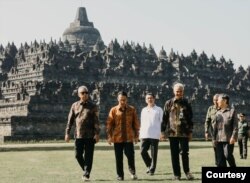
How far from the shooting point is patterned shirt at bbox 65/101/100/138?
14688 mm

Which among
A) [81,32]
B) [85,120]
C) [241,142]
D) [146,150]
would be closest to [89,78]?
[81,32]

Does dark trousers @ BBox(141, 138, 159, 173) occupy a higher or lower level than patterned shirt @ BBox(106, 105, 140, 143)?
lower

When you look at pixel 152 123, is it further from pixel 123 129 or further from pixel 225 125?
pixel 225 125

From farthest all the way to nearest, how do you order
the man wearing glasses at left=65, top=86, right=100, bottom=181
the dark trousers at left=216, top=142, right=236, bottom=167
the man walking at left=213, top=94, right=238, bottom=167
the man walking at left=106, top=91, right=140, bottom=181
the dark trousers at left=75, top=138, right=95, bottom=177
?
1. the man walking at left=106, top=91, right=140, bottom=181
2. the man wearing glasses at left=65, top=86, right=100, bottom=181
3. the dark trousers at left=75, top=138, right=95, bottom=177
4. the man walking at left=213, top=94, right=238, bottom=167
5. the dark trousers at left=216, top=142, right=236, bottom=167

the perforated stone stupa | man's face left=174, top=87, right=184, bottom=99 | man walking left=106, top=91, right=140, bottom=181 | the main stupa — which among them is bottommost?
man walking left=106, top=91, right=140, bottom=181

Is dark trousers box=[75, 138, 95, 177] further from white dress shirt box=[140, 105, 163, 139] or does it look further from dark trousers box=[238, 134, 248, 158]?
dark trousers box=[238, 134, 248, 158]

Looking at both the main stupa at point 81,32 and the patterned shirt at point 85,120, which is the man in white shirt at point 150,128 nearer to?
the patterned shirt at point 85,120

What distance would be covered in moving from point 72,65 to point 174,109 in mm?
82081

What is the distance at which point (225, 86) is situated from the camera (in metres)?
116

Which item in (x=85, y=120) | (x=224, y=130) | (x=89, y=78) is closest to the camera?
(x=224, y=130)

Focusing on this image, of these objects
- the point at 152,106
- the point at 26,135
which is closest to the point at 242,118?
the point at 152,106

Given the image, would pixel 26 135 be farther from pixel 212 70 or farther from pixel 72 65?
pixel 212 70

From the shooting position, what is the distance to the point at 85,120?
582 inches

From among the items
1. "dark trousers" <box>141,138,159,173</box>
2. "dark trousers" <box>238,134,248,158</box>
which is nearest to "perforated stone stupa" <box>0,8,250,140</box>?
"dark trousers" <box>238,134,248,158</box>
